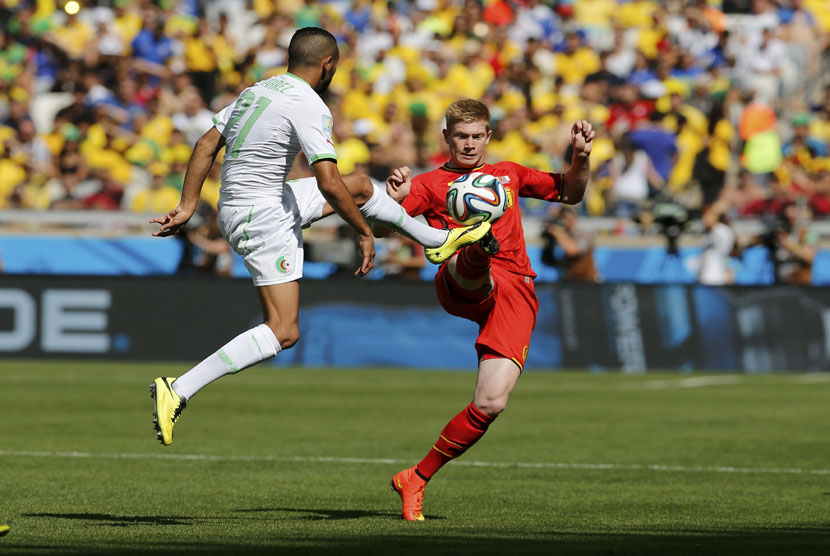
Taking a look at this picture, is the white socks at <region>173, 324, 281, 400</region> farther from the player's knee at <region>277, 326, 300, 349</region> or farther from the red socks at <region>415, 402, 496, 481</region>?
the red socks at <region>415, 402, 496, 481</region>

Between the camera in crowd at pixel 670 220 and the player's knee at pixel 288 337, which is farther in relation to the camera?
the camera in crowd at pixel 670 220

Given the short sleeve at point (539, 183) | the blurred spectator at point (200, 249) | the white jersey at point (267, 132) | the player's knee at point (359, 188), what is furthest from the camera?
the blurred spectator at point (200, 249)

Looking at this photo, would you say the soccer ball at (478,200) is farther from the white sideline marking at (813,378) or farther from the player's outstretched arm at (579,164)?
the white sideline marking at (813,378)

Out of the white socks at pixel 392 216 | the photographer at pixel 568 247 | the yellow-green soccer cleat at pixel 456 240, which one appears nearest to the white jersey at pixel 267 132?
the white socks at pixel 392 216

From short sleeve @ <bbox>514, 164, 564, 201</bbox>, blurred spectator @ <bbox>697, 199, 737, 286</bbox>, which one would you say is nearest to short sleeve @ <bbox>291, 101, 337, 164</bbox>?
short sleeve @ <bbox>514, 164, 564, 201</bbox>

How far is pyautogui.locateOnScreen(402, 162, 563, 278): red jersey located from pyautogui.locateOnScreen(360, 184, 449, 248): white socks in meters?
0.28

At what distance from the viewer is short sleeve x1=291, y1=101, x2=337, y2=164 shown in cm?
702

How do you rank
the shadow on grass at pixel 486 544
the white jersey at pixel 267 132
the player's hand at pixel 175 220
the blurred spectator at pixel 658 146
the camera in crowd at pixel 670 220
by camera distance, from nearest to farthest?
1. the shadow on grass at pixel 486 544
2. the white jersey at pixel 267 132
3. the player's hand at pixel 175 220
4. the camera in crowd at pixel 670 220
5. the blurred spectator at pixel 658 146

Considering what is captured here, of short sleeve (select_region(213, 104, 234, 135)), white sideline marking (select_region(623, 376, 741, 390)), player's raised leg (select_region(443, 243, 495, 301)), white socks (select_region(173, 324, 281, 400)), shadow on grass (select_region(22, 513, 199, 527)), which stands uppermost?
short sleeve (select_region(213, 104, 234, 135))

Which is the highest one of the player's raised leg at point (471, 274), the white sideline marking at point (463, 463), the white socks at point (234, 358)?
the player's raised leg at point (471, 274)

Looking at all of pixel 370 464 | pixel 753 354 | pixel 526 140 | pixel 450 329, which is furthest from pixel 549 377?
pixel 370 464

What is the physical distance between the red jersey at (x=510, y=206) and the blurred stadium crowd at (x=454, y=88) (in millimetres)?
11614

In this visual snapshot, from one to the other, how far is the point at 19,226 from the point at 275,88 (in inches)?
499

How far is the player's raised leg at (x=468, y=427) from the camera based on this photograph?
7.39 m
